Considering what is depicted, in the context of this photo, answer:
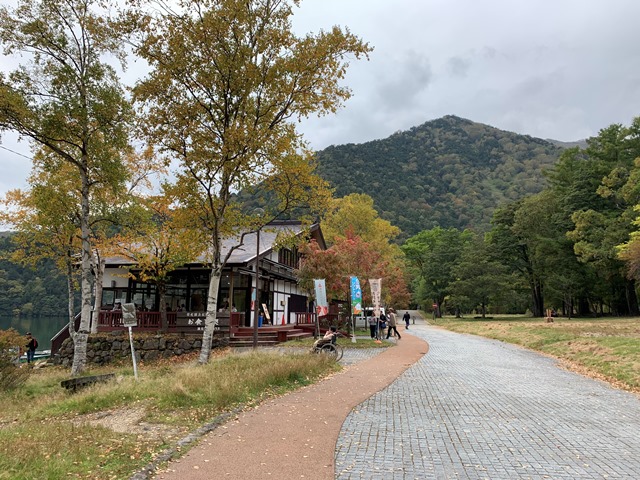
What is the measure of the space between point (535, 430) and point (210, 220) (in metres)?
9.85

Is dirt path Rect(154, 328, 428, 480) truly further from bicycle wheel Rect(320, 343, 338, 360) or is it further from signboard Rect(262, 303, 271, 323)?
signboard Rect(262, 303, 271, 323)

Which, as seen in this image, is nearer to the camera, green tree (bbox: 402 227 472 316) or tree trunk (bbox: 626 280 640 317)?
tree trunk (bbox: 626 280 640 317)

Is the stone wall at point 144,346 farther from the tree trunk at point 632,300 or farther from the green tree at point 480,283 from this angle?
the tree trunk at point 632,300

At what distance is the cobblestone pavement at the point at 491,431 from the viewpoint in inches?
182

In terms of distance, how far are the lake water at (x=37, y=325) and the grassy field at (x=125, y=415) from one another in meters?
41.3

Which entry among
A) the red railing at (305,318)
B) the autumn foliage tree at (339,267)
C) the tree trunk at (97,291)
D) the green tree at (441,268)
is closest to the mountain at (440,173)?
the green tree at (441,268)

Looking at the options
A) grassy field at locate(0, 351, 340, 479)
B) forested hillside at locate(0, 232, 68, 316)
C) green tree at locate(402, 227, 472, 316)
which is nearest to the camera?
grassy field at locate(0, 351, 340, 479)

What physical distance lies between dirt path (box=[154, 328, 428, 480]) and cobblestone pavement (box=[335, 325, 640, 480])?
242 millimetres

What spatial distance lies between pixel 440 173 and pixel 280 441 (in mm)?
114897

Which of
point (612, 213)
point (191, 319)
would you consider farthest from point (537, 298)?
point (191, 319)

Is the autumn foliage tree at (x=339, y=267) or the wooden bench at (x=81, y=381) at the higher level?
the autumn foliage tree at (x=339, y=267)

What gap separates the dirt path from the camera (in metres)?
4.38

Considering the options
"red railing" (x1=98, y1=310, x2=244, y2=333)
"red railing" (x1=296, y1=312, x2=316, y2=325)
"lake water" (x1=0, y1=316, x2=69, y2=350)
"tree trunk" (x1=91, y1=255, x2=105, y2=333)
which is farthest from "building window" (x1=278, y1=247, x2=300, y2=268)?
"lake water" (x1=0, y1=316, x2=69, y2=350)

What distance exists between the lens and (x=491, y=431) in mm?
6082
